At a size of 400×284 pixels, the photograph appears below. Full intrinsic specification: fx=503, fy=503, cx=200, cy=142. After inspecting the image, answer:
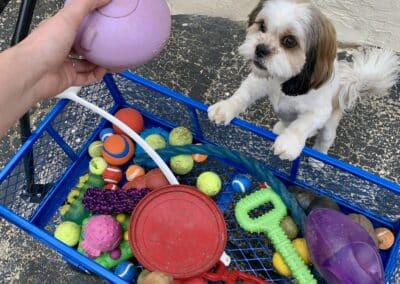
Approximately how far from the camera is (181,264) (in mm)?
1462

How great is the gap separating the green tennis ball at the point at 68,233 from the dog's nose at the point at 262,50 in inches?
32.1

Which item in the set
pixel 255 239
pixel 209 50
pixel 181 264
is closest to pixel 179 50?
pixel 209 50

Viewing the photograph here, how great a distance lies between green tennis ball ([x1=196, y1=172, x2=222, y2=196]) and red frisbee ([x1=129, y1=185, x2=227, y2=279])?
16 centimetres

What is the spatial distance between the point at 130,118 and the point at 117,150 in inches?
5.9

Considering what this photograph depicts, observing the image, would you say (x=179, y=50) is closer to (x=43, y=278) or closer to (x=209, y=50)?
(x=209, y=50)

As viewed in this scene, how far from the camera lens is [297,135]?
159 centimetres

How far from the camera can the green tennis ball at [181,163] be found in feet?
5.68

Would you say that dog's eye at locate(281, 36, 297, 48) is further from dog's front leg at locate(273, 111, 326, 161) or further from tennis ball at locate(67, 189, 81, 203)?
tennis ball at locate(67, 189, 81, 203)

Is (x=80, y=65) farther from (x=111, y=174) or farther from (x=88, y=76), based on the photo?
(x=111, y=174)

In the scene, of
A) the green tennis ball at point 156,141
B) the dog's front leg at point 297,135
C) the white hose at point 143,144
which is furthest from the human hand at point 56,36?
the dog's front leg at point 297,135

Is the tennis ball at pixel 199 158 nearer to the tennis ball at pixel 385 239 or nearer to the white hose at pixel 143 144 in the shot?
the white hose at pixel 143 144

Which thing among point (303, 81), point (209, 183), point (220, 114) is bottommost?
point (209, 183)

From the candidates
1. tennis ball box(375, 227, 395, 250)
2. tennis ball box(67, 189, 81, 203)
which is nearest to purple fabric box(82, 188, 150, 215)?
tennis ball box(67, 189, 81, 203)

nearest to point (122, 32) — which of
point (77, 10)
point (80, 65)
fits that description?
point (77, 10)
